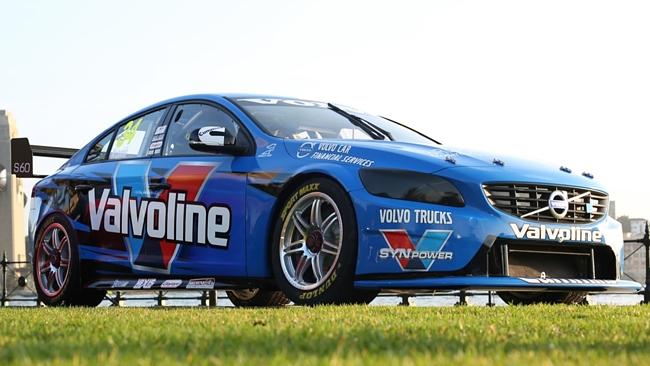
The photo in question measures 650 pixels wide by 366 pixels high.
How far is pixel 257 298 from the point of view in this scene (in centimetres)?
987

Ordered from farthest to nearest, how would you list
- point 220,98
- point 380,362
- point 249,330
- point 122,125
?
point 122,125 < point 220,98 < point 249,330 < point 380,362

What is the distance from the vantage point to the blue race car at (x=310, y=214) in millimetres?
6605

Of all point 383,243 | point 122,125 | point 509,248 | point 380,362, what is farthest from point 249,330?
point 122,125

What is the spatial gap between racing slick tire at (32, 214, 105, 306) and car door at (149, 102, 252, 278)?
106 centimetres

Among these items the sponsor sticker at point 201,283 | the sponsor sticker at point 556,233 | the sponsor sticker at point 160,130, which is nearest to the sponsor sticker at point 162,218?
the sponsor sticker at point 201,283

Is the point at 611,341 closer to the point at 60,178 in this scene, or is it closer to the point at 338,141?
the point at 338,141

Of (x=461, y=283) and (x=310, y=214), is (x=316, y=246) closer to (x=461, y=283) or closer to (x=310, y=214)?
(x=310, y=214)

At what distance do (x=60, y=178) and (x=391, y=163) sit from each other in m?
3.87

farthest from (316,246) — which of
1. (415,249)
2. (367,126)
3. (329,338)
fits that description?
(329,338)

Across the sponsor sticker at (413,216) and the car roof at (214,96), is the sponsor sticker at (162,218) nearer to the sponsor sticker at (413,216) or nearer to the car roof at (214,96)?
the car roof at (214,96)

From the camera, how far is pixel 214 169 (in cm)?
770

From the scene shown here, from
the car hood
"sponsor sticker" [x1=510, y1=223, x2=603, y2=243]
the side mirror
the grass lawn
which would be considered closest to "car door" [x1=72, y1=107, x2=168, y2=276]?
the side mirror

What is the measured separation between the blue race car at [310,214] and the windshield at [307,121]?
17mm

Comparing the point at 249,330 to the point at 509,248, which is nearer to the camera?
the point at 249,330
